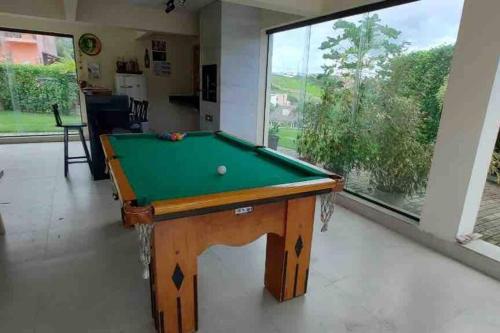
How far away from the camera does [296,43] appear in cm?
459

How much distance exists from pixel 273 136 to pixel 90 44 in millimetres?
4770

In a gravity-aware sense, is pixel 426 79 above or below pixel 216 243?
above

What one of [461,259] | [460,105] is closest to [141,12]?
[460,105]

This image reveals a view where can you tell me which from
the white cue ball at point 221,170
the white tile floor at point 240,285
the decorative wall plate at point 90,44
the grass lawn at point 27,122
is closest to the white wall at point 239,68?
the white tile floor at point 240,285

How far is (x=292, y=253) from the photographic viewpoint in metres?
2.00

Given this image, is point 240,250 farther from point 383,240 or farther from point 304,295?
point 383,240

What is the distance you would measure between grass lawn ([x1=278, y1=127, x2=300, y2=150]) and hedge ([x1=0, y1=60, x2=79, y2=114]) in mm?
5115

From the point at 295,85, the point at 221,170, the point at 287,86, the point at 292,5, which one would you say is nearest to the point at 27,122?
the point at 287,86

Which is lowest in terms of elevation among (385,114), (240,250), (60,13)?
(240,250)

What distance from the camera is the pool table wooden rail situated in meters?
1.34

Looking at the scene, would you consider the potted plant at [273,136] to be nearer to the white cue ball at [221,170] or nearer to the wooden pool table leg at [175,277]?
the white cue ball at [221,170]

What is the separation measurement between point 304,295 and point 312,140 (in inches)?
103

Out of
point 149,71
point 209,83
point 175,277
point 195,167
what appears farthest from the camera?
point 149,71

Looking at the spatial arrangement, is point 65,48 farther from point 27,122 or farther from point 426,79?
point 426,79
